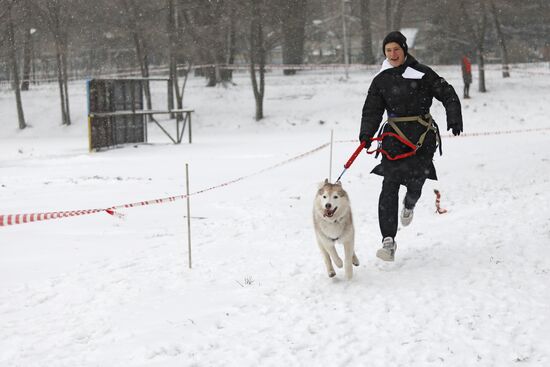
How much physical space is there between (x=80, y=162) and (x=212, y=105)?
52.7 feet

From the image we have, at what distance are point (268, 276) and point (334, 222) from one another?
1.02m

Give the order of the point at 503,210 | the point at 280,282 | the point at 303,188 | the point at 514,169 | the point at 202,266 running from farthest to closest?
the point at 514,169 < the point at 303,188 < the point at 503,210 < the point at 202,266 < the point at 280,282

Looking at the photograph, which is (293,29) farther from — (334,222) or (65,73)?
(334,222)

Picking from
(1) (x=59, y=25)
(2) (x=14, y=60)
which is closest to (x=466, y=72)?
(1) (x=59, y=25)

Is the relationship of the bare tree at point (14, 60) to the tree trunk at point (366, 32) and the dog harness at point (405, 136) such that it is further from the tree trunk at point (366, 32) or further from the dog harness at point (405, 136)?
the dog harness at point (405, 136)

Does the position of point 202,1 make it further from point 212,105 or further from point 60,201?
point 60,201

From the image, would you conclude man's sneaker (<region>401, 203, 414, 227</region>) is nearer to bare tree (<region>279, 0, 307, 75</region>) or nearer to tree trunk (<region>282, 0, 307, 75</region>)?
bare tree (<region>279, 0, 307, 75</region>)

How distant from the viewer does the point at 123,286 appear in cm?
576

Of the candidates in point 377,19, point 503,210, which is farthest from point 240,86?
point 503,210

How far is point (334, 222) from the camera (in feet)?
17.8

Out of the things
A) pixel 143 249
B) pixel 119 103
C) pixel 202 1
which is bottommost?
pixel 143 249

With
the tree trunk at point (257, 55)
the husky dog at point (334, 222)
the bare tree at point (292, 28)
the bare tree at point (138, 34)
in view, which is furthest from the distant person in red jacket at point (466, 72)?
the husky dog at point (334, 222)

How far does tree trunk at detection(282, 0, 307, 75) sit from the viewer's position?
3478 cm

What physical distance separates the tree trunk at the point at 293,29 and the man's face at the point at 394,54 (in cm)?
2888
